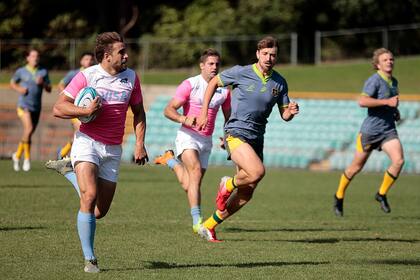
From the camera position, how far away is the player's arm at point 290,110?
958 centimetres

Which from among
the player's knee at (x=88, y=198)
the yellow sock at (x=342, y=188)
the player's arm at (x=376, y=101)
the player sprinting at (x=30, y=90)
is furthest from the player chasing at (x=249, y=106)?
the player sprinting at (x=30, y=90)

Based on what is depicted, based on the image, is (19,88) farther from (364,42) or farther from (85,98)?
(364,42)

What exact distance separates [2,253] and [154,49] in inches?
1098

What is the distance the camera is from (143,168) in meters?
23.6

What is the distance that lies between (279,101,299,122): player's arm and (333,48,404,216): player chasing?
3455 mm

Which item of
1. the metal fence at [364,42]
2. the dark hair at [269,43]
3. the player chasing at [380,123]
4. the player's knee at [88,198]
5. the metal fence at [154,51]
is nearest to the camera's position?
the player's knee at [88,198]

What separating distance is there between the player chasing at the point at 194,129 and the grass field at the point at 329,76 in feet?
73.4

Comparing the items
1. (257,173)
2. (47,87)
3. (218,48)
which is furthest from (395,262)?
(218,48)

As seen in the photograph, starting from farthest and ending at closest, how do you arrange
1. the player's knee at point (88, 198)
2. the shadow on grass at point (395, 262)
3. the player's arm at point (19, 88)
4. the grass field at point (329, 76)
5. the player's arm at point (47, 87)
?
the grass field at point (329, 76) → the player's arm at point (47, 87) → the player's arm at point (19, 88) → the shadow on grass at point (395, 262) → the player's knee at point (88, 198)

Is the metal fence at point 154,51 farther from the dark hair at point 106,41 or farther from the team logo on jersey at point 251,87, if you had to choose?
the dark hair at point 106,41

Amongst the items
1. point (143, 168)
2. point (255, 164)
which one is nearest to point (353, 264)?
point (255, 164)

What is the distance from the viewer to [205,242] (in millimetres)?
10086

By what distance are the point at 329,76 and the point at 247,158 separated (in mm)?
26297

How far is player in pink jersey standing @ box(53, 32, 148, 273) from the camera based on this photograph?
800 cm
